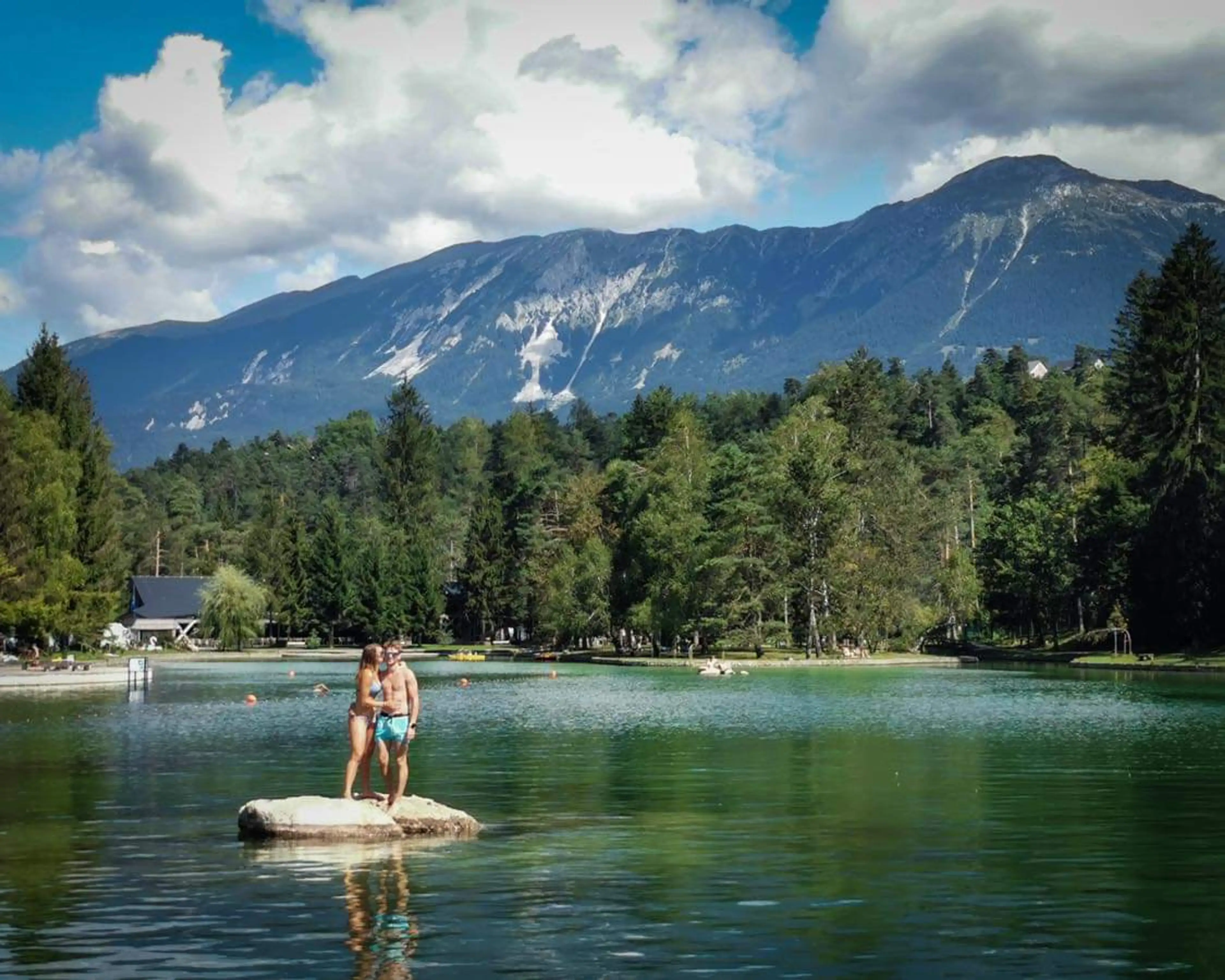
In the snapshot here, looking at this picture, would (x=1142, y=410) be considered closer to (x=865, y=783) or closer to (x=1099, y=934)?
(x=865, y=783)

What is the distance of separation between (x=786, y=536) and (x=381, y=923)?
89328mm

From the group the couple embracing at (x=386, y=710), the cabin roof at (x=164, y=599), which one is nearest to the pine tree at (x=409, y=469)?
the cabin roof at (x=164, y=599)

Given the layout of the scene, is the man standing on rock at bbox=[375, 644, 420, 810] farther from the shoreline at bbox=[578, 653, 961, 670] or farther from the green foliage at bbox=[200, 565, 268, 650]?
the green foliage at bbox=[200, 565, 268, 650]

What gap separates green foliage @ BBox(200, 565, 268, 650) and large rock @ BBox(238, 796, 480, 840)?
118380mm

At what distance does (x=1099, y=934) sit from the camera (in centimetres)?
1540

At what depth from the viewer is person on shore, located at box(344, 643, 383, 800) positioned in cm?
2239

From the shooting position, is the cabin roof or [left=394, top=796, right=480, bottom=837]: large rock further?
the cabin roof

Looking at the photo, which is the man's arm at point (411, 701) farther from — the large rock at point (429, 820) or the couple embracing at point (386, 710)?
the large rock at point (429, 820)

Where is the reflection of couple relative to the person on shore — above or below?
below

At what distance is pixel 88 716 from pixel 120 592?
55.6 m

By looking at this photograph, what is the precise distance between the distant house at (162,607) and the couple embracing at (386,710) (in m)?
147

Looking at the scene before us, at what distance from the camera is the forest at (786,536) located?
88938 mm

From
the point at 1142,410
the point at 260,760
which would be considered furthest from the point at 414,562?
the point at 260,760

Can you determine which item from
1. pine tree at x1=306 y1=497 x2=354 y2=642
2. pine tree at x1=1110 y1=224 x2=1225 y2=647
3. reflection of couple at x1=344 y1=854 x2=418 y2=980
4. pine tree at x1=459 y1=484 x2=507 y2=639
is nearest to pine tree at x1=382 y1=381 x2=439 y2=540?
pine tree at x1=459 y1=484 x2=507 y2=639
